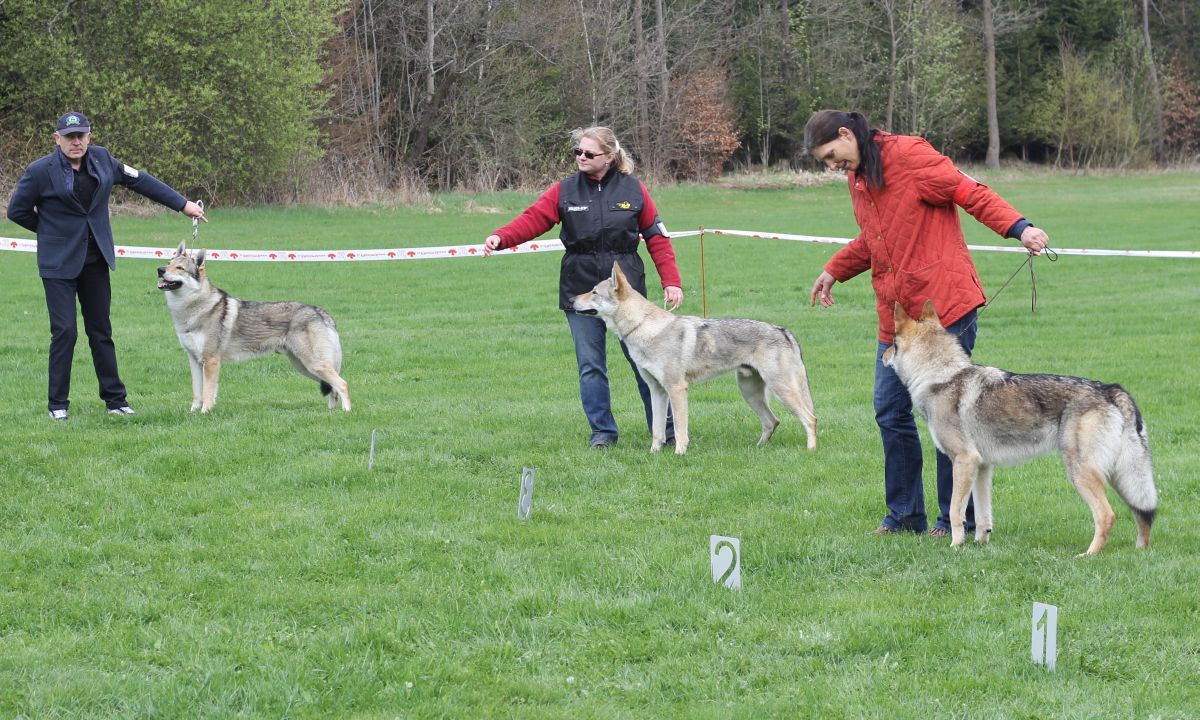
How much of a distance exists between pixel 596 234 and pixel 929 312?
3.29m

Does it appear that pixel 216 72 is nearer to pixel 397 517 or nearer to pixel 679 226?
pixel 679 226

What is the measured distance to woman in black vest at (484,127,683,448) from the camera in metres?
8.50

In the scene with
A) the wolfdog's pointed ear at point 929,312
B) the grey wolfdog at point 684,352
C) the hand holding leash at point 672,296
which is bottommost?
the grey wolfdog at point 684,352

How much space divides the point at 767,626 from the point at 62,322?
686cm

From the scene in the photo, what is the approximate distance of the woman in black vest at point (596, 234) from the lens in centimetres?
850

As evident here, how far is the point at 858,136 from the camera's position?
19.0 feet

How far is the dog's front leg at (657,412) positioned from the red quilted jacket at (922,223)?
2780mm

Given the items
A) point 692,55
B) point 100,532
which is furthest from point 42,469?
point 692,55

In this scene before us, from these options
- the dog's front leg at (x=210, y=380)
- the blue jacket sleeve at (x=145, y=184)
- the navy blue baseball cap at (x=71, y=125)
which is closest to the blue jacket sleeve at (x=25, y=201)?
the navy blue baseball cap at (x=71, y=125)

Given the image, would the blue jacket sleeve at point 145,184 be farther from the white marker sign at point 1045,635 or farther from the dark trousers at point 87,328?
the white marker sign at point 1045,635

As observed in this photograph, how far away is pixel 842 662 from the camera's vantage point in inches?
177

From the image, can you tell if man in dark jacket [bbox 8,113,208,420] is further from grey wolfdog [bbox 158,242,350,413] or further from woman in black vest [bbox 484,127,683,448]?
woman in black vest [bbox 484,127,683,448]

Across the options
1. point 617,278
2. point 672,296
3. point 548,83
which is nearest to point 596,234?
point 617,278

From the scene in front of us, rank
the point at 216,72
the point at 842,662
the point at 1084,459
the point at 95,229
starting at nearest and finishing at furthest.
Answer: the point at 842,662, the point at 1084,459, the point at 95,229, the point at 216,72
